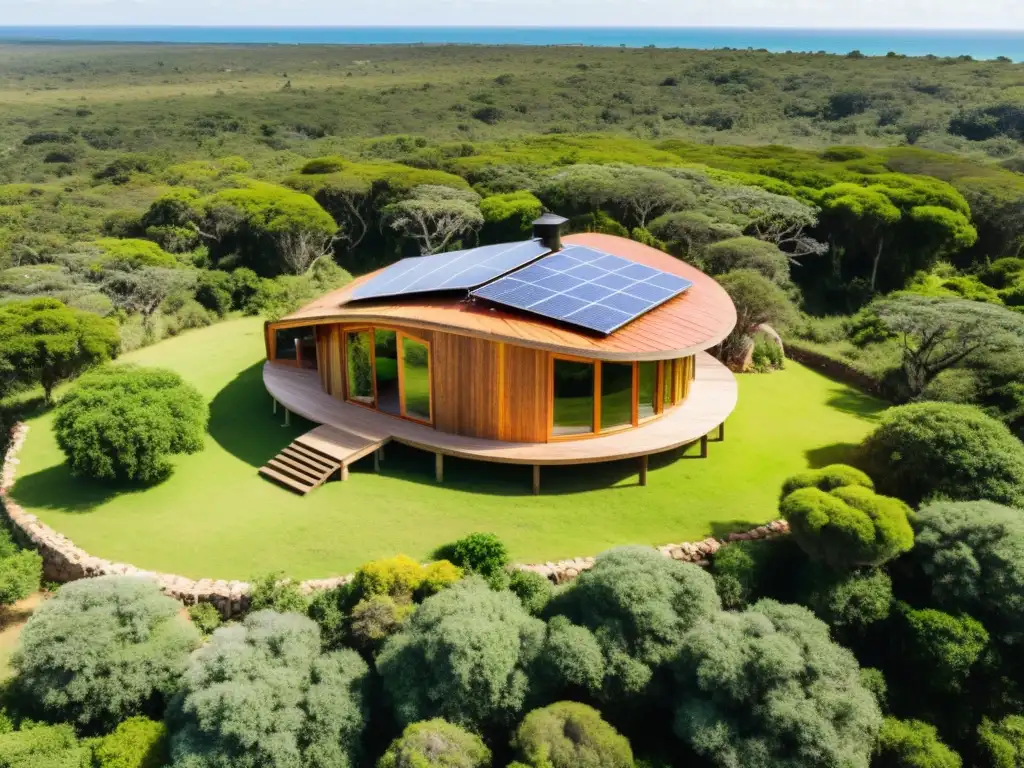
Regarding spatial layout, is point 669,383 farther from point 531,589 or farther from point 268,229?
point 268,229

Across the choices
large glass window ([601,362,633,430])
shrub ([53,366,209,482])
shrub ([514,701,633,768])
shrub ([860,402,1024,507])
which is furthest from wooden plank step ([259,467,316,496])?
shrub ([860,402,1024,507])

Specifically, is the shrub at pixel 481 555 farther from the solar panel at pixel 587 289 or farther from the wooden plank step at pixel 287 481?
the solar panel at pixel 587 289

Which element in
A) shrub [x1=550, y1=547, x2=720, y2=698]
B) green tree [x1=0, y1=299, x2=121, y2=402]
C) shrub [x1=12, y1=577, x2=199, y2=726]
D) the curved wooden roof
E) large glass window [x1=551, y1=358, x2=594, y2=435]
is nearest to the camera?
shrub [x1=550, y1=547, x2=720, y2=698]

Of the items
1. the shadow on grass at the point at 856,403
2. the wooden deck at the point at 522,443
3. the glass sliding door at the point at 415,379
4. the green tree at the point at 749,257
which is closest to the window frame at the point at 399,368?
the glass sliding door at the point at 415,379

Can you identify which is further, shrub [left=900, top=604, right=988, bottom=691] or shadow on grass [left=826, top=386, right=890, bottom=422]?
shadow on grass [left=826, top=386, right=890, bottom=422]

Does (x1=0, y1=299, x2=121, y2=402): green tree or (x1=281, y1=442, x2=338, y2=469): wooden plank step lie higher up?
(x1=0, y1=299, x2=121, y2=402): green tree

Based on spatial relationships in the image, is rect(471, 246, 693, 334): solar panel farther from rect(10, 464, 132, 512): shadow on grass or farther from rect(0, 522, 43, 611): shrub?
rect(0, 522, 43, 611): shrub
